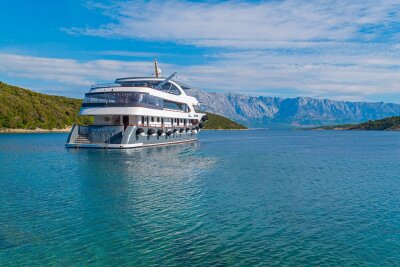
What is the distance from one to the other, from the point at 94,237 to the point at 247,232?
23.0 feet

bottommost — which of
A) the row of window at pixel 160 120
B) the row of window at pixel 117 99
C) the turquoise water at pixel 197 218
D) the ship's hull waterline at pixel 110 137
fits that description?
the turquoise water at pixel 197 218

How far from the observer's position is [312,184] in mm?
30484

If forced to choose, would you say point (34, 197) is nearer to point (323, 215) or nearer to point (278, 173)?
point (323, 215)

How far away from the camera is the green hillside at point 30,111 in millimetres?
134500

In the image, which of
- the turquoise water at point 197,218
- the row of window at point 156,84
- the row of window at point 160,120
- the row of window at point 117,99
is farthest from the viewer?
the row of window at point 156,84

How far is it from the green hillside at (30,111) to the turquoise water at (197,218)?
365 ft

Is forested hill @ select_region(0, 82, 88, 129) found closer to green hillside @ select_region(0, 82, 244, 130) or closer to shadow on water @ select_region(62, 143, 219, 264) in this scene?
green hillside @ select_region(0, 82, 244, 130)

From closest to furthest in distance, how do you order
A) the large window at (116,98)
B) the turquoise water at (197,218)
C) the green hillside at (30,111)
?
the turquoise water at (197,218) < the large window at (116,98) < the green hillside at (30,111)

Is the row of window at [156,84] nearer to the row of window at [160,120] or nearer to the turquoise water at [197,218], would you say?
the row of window at [160,120]

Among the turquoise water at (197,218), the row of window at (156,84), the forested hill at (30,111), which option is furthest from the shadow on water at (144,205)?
the forested hill at (30,111)

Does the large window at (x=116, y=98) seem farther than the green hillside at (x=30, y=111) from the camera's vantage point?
No

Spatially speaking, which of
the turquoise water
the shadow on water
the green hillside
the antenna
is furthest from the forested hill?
the turquoise water

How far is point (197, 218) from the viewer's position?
1972cm

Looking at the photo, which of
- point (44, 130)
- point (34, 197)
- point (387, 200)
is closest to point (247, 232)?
point (387, 200)
